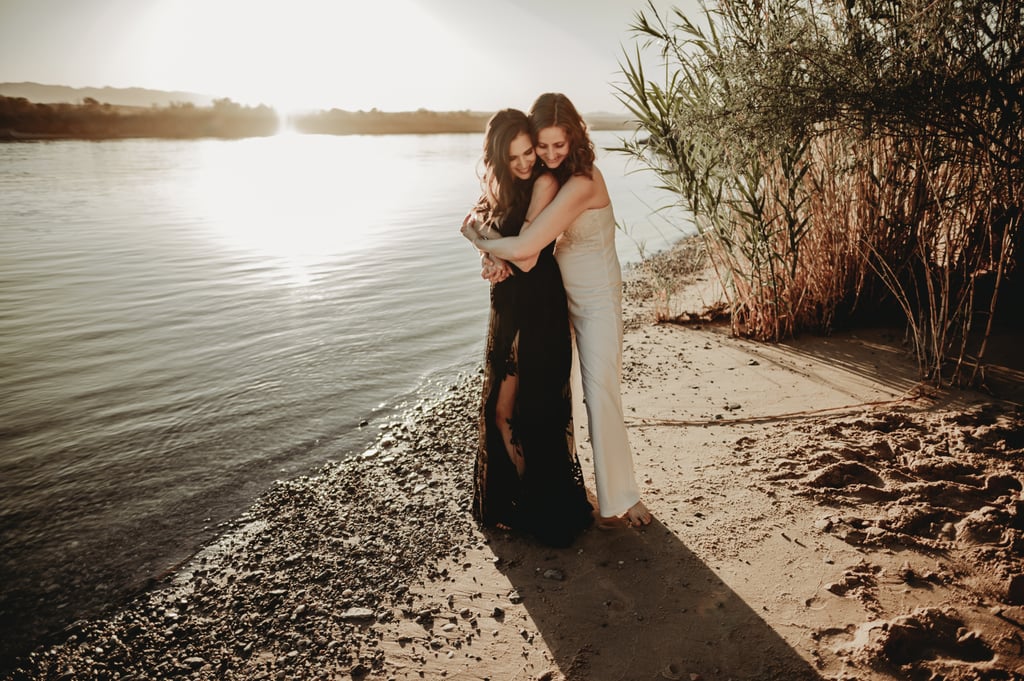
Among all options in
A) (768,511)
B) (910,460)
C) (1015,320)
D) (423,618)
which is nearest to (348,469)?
(423,618)

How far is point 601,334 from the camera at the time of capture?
326 cm

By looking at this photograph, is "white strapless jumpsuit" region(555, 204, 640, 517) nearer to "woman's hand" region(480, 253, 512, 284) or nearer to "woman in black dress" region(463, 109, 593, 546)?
"woman in black dress" region(463, 109, 593, 546)

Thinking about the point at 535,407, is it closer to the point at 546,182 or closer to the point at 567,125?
the point at 546,182

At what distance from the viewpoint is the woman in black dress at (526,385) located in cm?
319

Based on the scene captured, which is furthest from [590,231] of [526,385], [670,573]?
[670,573]

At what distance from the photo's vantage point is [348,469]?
447cm

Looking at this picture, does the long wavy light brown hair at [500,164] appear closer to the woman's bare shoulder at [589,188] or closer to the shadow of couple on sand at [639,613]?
the woman's bare shoulder at [589,188]

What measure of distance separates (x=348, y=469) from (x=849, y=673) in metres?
3.34

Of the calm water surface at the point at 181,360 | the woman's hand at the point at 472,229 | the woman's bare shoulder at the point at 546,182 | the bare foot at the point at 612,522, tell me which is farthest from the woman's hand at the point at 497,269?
the calm water surface at the point at 181,360

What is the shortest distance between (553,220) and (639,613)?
75.1 inches

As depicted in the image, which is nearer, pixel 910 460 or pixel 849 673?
pixel 849 673

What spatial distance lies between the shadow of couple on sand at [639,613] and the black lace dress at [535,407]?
0.51ft

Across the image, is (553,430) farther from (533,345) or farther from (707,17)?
(707,17)

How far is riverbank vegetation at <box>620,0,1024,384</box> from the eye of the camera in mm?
3807
